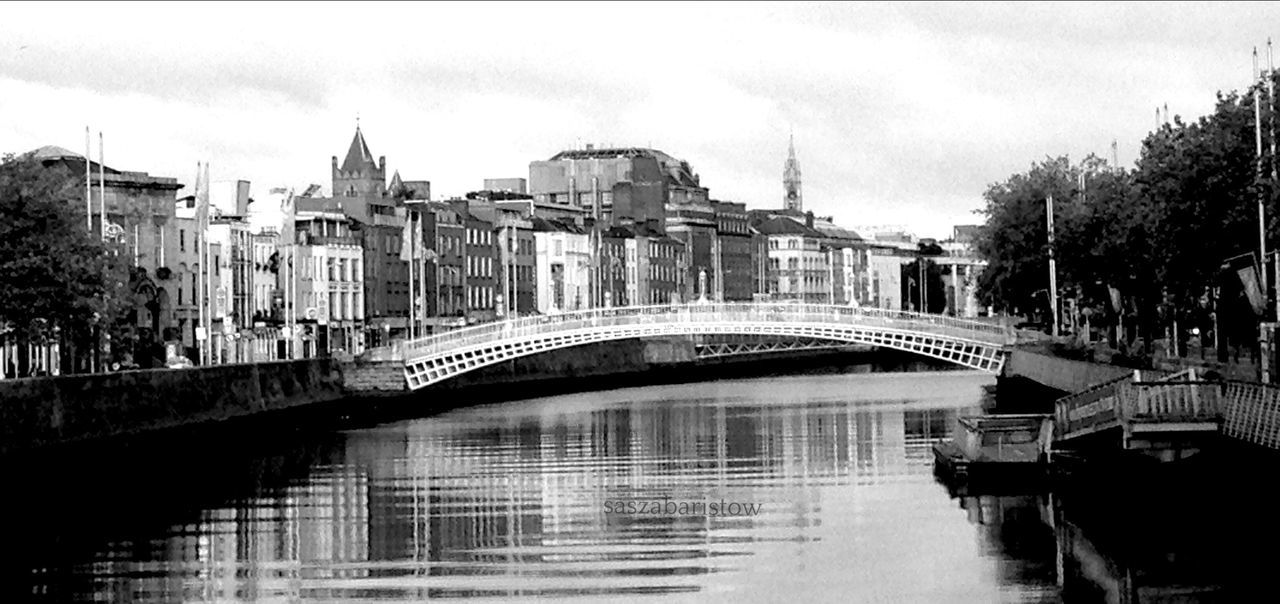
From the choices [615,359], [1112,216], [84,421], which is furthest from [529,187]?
[84,421]

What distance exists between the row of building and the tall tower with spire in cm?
14

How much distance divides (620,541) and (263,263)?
75.6 m

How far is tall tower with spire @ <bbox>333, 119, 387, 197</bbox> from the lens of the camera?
151000 millimetres

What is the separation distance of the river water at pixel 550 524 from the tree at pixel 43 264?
13.2 ft

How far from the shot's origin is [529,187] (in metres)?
197

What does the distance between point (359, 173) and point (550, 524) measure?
355 feet

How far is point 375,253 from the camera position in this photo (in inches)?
5148

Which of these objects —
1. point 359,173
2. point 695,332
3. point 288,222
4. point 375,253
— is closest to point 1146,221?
point 695,332

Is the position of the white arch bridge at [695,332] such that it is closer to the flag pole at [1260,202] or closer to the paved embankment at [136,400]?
the paved embankment at [136,400]

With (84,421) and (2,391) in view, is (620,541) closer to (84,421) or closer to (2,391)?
(2,391)

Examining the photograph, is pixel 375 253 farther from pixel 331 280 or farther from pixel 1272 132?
pixel 1272 132

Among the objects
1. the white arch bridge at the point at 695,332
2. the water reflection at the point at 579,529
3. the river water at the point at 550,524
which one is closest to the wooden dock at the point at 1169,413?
the river water at the point at 550,524

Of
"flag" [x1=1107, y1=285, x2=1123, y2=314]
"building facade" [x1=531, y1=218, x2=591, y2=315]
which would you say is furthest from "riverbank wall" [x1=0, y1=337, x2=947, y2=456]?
"flag" [x1=1107, y1=285, x2=1123, y2=314]

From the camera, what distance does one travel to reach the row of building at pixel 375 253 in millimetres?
100000
